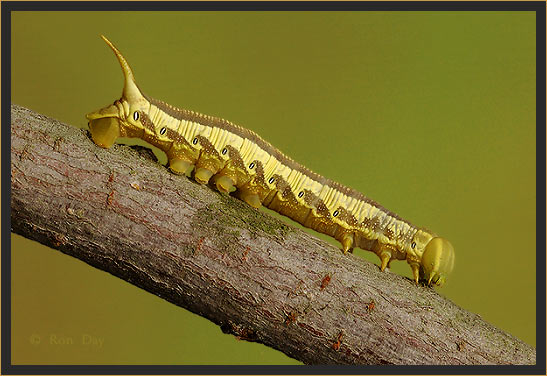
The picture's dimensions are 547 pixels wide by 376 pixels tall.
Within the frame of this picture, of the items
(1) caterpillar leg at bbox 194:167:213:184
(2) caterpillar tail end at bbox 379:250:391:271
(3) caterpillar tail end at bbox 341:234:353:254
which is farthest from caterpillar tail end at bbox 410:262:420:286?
(1) caterpillar leg at bbox 194:167:213:184

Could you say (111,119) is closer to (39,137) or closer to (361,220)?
(39,137)

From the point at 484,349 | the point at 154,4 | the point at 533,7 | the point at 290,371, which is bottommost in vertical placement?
the point at 290,371

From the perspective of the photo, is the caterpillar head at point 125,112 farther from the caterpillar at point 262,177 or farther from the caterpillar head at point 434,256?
the caterpillar head at point 434,256

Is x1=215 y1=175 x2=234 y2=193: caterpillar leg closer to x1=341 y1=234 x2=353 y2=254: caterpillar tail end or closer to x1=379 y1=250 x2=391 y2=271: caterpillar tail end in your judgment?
x1=341 y1=234 x2=353 y2=254: caterpillar tail end

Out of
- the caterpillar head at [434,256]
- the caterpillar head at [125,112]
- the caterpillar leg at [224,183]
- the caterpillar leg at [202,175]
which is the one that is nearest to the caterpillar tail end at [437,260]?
the caterpillar head at [434,256]

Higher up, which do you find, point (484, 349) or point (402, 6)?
point (402, 6)

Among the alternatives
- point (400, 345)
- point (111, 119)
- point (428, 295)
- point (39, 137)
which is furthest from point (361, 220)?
point (39, 137)
